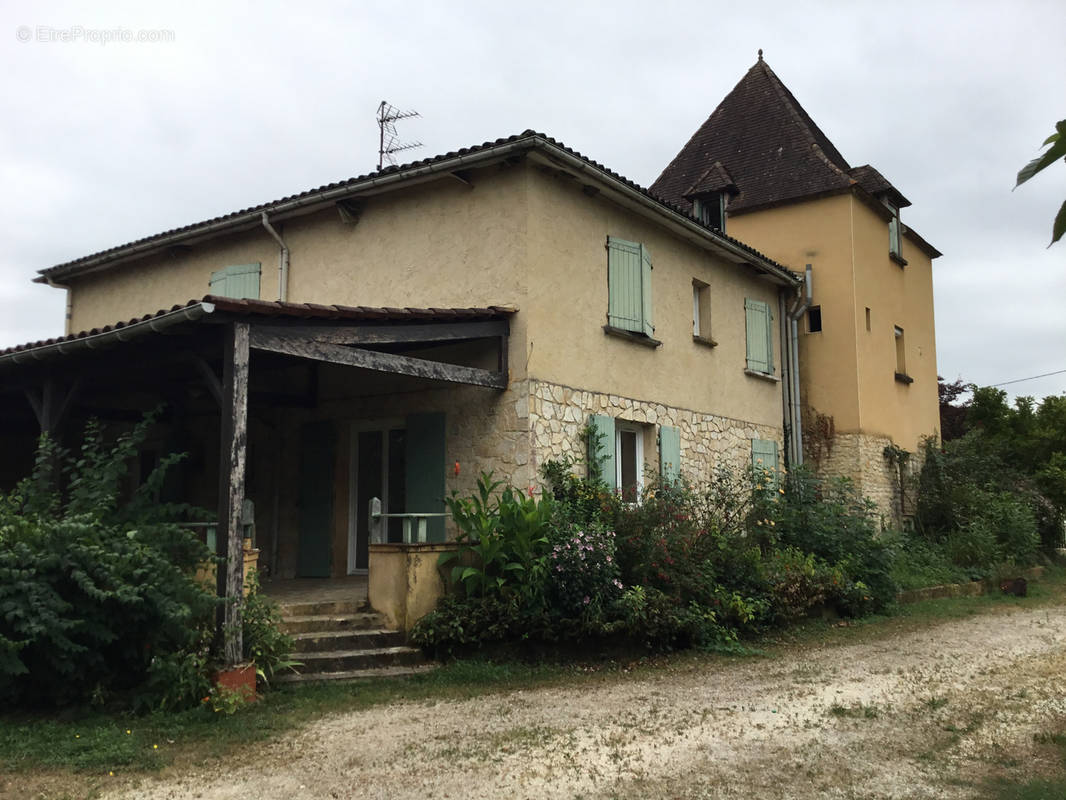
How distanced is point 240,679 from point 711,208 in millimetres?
13239

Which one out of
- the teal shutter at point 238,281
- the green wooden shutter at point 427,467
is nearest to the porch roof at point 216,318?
the green wooden shutter at point 427,467

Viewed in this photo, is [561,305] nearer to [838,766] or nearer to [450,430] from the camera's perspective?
[450,430]

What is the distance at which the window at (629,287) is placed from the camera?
1142 centimetres

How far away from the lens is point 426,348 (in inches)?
412

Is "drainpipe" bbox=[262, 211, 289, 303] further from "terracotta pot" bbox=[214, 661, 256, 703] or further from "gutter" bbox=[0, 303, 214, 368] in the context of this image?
"terracotta pot" bbox=[214, 661, 256, 703]

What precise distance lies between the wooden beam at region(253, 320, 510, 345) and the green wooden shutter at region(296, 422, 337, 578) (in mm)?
2952

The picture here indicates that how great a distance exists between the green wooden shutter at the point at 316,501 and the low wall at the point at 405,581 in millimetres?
2922

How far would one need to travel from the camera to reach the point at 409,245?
36.6 ft

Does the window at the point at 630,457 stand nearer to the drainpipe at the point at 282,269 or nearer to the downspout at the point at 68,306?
the drainpipe at the point at 282,269

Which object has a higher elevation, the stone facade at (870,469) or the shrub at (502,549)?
the stone facade at (870,469)

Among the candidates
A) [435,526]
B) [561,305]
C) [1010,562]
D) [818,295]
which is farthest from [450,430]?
[1010,562]

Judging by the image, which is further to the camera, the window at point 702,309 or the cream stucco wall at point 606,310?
the window at point 702,309

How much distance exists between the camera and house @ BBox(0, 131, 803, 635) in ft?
30.2

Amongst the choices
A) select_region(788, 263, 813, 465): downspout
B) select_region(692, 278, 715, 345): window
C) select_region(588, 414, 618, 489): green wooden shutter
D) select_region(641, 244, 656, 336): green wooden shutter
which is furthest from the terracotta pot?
select_region(788, 263, 813, 465): downspout
